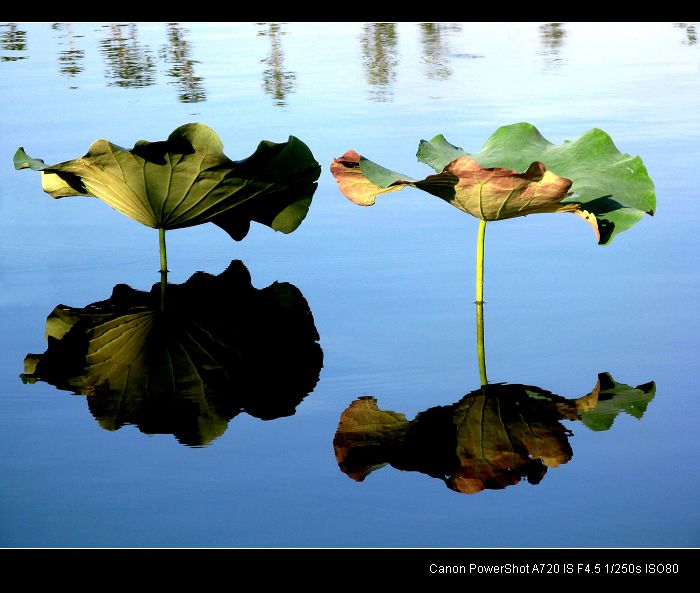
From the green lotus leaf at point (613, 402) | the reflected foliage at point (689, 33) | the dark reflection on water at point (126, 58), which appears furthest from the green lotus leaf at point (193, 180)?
the reflected foliage at point (689, 33)

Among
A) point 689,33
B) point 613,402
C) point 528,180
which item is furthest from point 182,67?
point 613,402

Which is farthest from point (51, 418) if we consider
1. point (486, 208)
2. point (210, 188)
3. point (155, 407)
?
point (486, 208)

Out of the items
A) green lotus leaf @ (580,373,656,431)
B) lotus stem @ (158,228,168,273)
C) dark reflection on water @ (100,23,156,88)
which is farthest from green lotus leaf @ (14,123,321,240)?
dark reflection on water @ (100,23,156,88)

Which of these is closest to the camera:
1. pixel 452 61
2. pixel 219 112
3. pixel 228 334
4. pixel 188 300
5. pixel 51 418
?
pixel 51 418

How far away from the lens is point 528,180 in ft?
8.27

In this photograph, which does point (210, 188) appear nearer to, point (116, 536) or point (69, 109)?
point (116, 536)

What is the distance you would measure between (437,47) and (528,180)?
4827 mm

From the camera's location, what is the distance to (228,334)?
2582 mm

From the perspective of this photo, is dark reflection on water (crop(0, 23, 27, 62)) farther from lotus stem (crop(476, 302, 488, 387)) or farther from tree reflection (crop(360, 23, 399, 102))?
lotus stem (crop(476, 302, 488, 387))

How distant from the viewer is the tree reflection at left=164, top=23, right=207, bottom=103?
5.37 meters

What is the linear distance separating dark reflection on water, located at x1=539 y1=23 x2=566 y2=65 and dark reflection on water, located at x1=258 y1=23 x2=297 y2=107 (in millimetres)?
1577

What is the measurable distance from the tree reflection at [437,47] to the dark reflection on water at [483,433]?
13.0 feet

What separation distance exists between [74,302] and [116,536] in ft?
4.29

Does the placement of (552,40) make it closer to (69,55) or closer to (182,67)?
(182,67)
